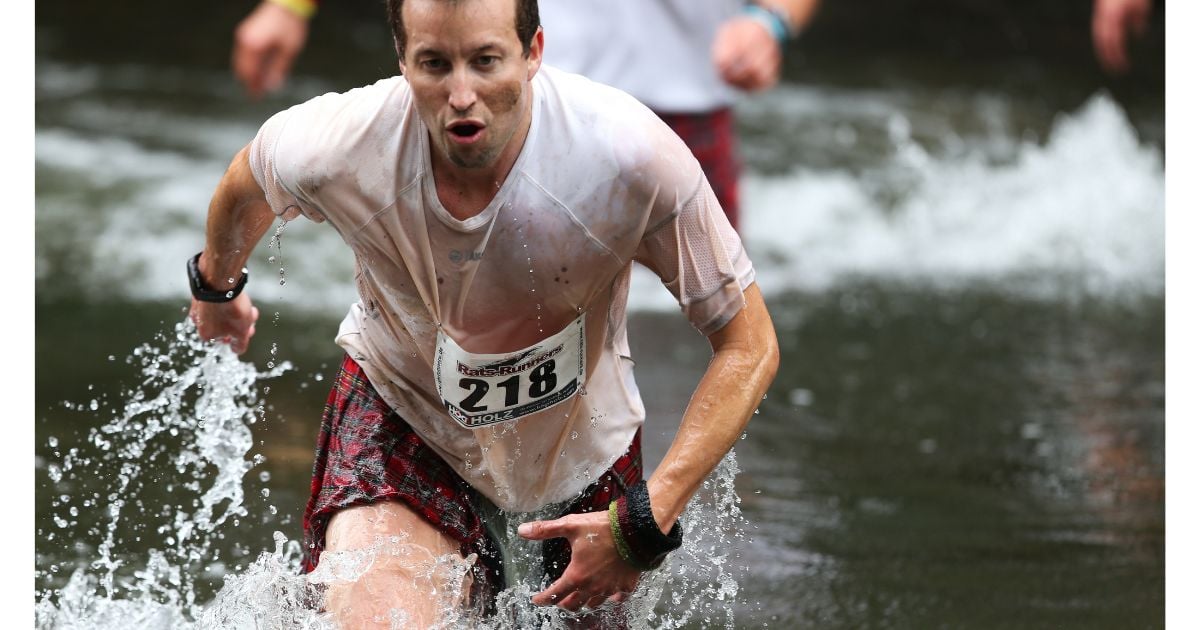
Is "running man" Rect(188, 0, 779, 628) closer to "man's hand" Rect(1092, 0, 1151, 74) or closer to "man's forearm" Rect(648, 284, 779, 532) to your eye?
"man's forearm" Rect(648, 284, 779, 532)


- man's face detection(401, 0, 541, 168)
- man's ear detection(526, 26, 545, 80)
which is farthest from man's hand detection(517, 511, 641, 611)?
man's ear detection(526, 26, 545, 80)

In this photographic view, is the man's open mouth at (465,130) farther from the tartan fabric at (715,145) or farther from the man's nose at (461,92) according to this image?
the tartan fabric at (715,145)

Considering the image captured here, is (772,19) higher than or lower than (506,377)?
lower

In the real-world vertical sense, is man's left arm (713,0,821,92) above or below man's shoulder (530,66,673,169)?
below

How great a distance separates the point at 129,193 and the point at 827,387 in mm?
4044

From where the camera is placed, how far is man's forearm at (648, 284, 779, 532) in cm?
256

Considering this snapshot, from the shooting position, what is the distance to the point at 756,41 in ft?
14.0

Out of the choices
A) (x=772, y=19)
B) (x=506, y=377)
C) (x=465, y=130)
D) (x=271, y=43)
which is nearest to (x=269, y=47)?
(x=271, y=43)

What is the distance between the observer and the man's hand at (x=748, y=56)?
4238 millimetres

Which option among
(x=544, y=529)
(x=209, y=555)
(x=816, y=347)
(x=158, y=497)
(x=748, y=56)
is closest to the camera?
(x=544, y=529)

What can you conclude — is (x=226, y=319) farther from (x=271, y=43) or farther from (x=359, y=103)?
(x=271, y=43)

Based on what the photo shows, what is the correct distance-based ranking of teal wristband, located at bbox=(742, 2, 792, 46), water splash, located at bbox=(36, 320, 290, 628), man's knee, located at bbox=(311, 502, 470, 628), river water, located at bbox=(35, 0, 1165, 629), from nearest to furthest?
man's knee, located at bbox=(311, 502, 470, 628), water splash, located at bbox=(36, 320, 290, 628), river water, located at bbox=(35, 0, 1165, 629), teal wristband, located at bbox=(742, 2, 792, 46)

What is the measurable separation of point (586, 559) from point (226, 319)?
1.06m

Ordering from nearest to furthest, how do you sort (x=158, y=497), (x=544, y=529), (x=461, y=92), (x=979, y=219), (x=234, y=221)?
1. (x=461, y=92)
2. (x=544, y=529)
3. (x=234, y=221)
4. (x=158, y=497)
5. (x=979, y=219)
